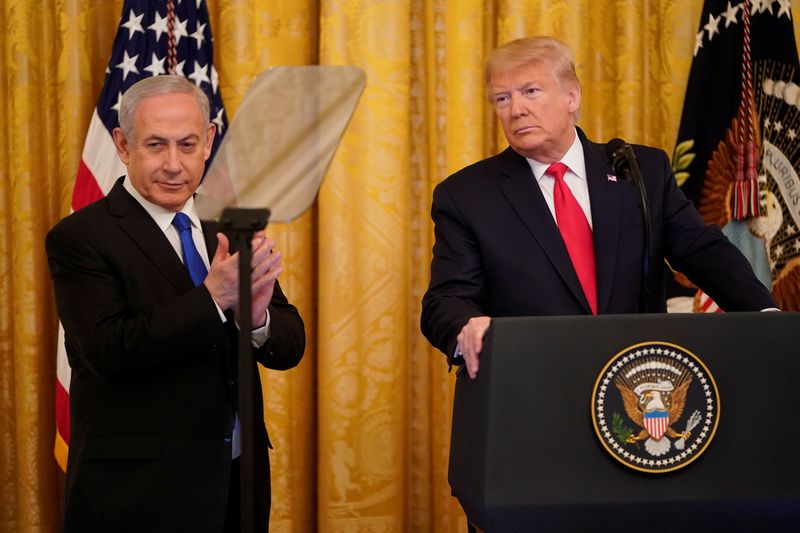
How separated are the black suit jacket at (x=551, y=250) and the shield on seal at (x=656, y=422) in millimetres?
702

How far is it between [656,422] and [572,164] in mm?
1070

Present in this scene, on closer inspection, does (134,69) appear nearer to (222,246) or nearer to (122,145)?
(122,145)

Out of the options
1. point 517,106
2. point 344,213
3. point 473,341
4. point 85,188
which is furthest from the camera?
point 344,213

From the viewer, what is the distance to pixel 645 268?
2.07 metres

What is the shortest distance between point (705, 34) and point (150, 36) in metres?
2.26

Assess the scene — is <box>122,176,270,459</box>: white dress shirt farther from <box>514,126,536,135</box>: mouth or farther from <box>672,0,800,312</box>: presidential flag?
<box>672,0,800,312</box>: presidential flag

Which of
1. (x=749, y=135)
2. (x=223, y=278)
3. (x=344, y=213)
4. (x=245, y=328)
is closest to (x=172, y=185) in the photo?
(x=223, y=278)

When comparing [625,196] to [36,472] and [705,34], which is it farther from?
[36,472]

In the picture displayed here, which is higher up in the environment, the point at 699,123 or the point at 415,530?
the point at 699,123

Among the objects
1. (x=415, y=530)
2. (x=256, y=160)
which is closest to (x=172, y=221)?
(x=256, y=160)

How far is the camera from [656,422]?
157cm

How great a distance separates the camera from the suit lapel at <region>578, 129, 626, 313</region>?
2.30 m

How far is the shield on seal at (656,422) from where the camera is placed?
1.57 metres

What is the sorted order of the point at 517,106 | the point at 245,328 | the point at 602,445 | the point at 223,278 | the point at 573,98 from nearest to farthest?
the point at 245,328 < the point at 602,445 < the point at 223,278 < the point at 517,106 < the point at 573,98
